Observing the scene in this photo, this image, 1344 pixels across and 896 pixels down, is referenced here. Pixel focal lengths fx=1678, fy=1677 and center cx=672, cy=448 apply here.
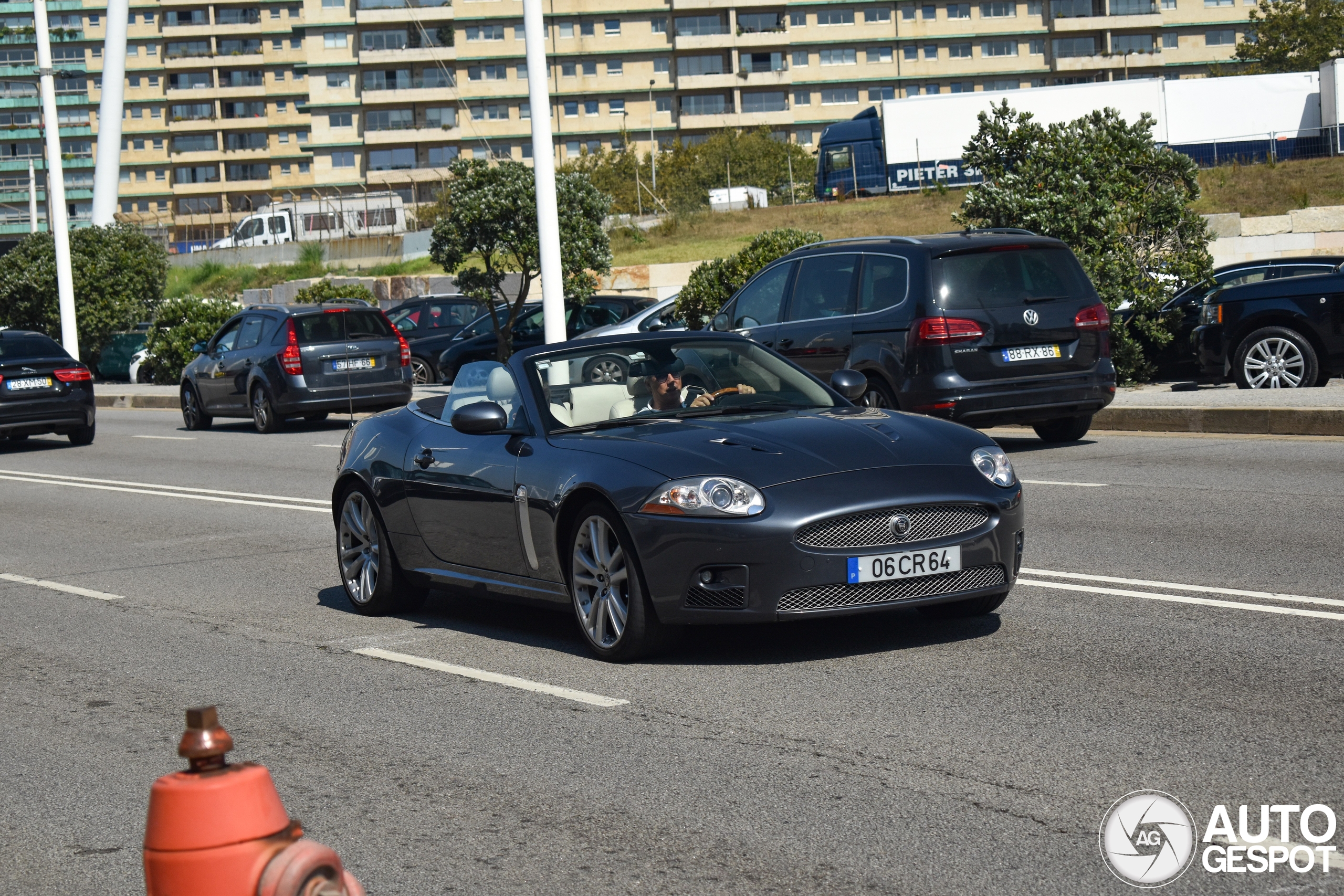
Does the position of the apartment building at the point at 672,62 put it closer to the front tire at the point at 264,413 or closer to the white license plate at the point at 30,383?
the front tire at the point at 264,413

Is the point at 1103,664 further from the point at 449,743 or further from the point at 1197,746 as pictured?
the point at 449,743

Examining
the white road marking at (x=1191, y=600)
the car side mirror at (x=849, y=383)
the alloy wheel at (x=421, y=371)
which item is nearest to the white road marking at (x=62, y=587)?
the car side mirror at (x=849, y=383)

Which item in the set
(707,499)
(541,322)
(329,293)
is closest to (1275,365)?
(707,499)

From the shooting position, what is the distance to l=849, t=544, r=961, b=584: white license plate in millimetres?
6547

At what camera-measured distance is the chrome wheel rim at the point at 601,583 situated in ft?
22.6

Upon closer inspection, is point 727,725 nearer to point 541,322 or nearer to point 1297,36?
point 541,322

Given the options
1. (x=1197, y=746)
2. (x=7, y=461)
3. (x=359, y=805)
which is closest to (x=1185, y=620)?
(x=1197, y=746)

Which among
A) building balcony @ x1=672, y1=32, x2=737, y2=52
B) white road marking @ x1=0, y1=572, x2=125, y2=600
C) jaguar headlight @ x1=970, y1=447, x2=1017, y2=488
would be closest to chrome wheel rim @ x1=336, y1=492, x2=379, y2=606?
white road marking @ x1=0, y1=572, x2=125, y2=600

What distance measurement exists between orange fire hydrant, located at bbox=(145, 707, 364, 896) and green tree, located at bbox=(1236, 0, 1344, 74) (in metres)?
100

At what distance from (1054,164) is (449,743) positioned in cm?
1677

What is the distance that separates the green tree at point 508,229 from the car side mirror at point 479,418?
21.7 m

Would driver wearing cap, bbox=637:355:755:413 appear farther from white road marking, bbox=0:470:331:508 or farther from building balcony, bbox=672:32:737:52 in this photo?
building balcony, bbox=672:32:737:52

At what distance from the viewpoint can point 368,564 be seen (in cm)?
884

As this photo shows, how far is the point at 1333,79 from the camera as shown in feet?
172
